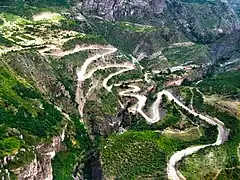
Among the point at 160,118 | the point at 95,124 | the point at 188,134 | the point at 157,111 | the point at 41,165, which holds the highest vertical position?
Answer: the point at 41,165

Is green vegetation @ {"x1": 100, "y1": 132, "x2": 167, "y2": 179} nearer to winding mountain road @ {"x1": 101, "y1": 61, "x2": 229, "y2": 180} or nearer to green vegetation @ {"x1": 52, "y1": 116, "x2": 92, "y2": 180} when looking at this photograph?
winding mountain road @ {"x1": 101, "y1": 61, "x2": 229, "y2": 180}

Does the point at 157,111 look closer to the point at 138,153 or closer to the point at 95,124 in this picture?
the point at 95,124

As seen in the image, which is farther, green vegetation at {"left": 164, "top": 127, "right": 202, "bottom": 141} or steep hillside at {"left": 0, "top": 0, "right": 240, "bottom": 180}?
green vegetation at {"left": 164, "top": 127, "right": 202, "bottom": 141}

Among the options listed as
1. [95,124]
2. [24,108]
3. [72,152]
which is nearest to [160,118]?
[95,124]

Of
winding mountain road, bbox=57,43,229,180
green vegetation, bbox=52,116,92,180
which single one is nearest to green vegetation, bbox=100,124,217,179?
winding mountain road, bbox=57,43,229,180

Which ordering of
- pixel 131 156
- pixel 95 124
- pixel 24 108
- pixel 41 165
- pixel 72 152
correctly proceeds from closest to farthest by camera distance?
pixel 41 165 → pixel 131 156 → pixel 24 108 → pixel 72 152 → pixel 95 124

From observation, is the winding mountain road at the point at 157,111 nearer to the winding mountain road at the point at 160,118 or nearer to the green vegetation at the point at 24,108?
the winding mountain road at the point at 160,118

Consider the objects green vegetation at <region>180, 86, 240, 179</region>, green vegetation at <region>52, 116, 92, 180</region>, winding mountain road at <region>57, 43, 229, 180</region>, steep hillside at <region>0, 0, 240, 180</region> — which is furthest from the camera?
green vegetation at <region>52, 116, 92, 180</region>

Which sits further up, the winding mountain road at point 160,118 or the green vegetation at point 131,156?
the green vegetation at point 131,156

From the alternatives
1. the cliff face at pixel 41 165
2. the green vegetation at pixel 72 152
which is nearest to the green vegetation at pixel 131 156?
the green vegetation at pixel 72 152

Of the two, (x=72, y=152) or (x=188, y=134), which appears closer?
(x=72, y=152)

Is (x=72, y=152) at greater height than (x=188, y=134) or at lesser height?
lesser

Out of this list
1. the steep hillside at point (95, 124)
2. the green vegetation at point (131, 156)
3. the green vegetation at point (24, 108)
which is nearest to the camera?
the green vegetation at point (131, 156)
